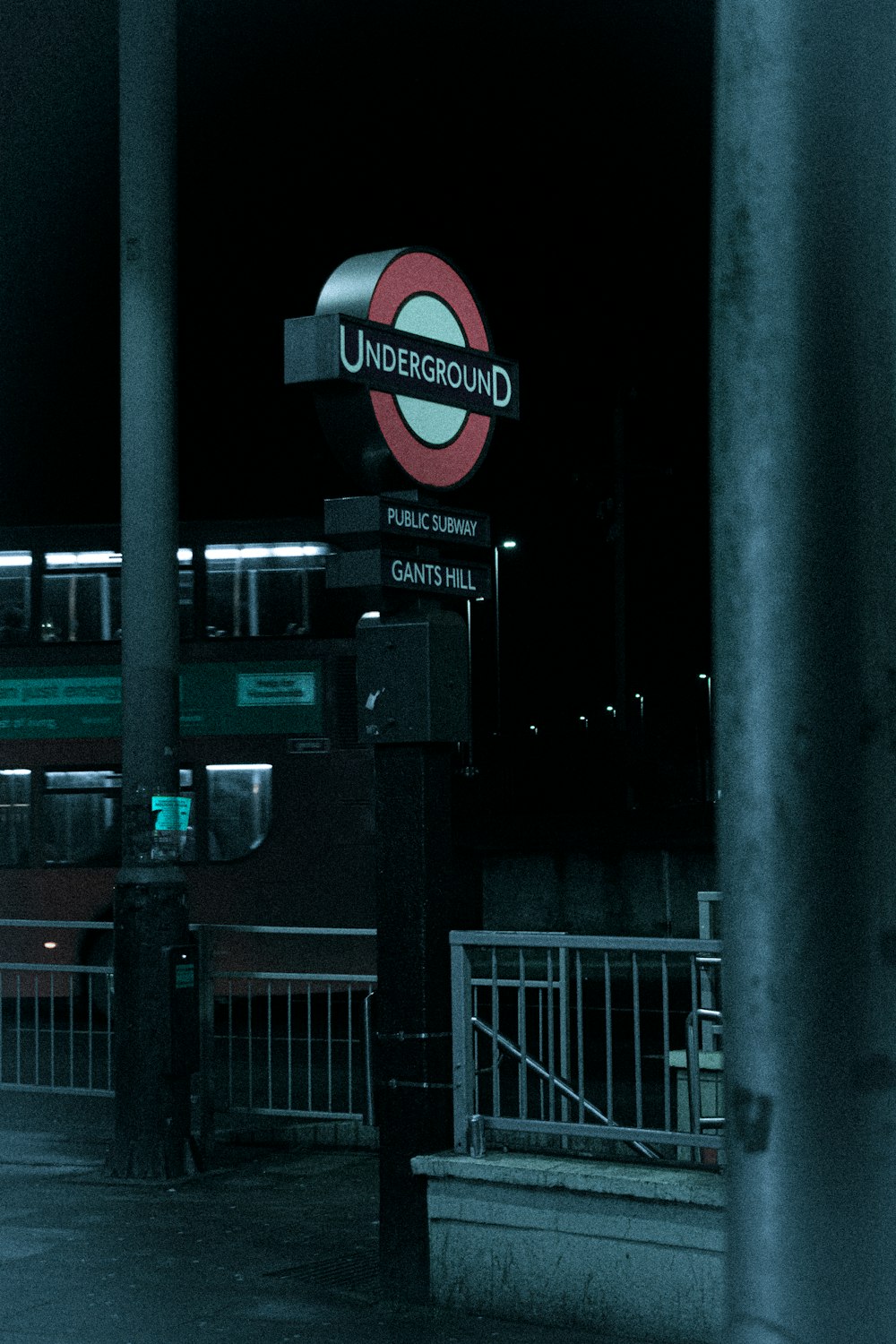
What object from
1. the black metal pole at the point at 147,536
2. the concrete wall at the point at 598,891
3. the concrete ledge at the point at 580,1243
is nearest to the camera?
the concrete ledge at the point at 580,1243

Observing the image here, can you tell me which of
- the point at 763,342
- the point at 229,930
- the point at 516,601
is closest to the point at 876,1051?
the point at 763,342

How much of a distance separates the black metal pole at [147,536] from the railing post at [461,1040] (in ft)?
8.81

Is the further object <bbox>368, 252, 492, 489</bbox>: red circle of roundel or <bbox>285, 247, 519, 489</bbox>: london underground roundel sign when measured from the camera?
<bbox>368, 252, 492, 489</bbox>: red circle of roundel

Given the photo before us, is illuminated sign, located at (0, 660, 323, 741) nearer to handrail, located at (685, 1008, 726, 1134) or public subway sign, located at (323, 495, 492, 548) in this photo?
public subway sign, located at (323, 495, 492, 548)

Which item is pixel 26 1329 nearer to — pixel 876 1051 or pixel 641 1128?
pixel 641 1128

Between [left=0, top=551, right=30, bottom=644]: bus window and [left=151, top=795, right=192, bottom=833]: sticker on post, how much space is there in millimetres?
7130

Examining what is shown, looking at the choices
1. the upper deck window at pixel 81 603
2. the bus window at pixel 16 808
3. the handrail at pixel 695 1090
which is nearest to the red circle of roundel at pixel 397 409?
A: the handrail at pixel 695 1090

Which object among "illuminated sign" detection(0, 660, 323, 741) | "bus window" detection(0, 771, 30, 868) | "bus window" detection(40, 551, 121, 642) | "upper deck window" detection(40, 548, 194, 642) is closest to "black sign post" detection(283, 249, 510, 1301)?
"illuminated sign" detection(0, 660, 323, 741)

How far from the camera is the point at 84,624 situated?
624 inches

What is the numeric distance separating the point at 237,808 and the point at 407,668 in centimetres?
931

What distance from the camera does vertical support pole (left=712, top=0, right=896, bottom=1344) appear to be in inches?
65.5

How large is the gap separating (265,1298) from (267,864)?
9.33m

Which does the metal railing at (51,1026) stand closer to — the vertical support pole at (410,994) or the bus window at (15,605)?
the bus window at (15,605)

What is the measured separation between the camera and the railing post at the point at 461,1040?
663 centimetres
